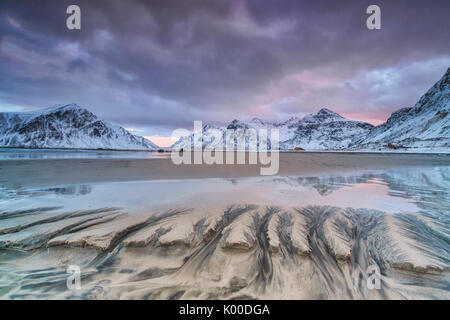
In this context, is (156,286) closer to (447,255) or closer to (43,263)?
(43,263)

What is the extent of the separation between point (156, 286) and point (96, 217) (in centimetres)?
266

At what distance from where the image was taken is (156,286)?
223 centimetres

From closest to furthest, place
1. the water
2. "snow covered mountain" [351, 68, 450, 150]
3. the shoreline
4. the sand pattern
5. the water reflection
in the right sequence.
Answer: the sand pattern, the water reflection, the shoreline, the water, "snow covered mountain" [351, 68, 450, 150]

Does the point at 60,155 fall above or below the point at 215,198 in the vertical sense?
above

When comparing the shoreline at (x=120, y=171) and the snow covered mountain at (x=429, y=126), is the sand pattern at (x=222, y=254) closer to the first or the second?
the shoreline at (x=120, y=171)

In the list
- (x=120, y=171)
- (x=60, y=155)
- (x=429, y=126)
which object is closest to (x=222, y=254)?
(x=120, y=171)

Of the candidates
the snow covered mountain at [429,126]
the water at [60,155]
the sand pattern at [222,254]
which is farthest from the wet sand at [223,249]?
the snow covered mountain at [429,126]

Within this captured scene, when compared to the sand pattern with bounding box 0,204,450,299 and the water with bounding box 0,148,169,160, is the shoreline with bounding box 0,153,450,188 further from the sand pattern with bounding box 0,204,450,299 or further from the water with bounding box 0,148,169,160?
the water with bounding box 0,148,169,160

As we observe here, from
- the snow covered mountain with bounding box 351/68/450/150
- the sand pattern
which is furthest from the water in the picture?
the snow covered mountain with bounding box 351/68/450/150

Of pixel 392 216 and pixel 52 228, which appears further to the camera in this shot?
pixel 392 216

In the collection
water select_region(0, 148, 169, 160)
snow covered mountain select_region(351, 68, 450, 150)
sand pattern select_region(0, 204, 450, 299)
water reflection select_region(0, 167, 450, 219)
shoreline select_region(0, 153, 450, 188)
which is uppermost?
snow covered mountain select_region(351, 68, 450, 150)

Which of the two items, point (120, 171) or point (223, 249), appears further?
point (120, 171)

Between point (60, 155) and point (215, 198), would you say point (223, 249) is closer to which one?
point (215, 198)
